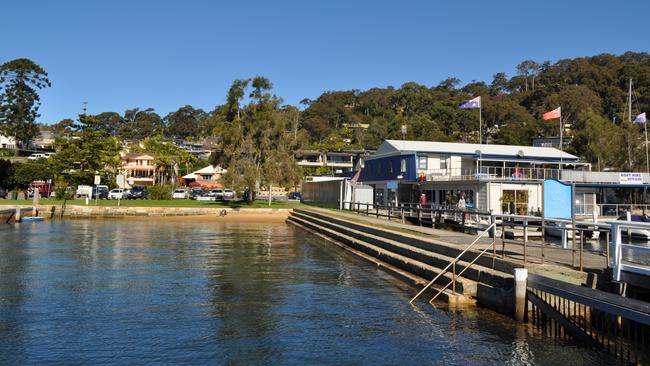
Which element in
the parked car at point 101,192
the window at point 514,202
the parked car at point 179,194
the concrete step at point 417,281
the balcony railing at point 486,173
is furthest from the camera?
the parked car at point 179,194

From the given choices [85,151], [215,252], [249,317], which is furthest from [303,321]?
[85,151]

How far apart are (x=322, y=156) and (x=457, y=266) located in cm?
9661

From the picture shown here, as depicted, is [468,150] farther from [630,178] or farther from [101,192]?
[101,192]

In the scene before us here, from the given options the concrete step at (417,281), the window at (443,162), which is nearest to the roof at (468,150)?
the window at (443,162)

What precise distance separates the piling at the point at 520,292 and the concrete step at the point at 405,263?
1.85 meters

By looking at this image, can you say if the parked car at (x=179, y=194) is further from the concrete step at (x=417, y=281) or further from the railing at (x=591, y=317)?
the railing at (x=591, y=317)

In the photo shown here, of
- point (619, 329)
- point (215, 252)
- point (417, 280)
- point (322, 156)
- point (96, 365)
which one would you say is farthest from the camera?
point (322, 156)

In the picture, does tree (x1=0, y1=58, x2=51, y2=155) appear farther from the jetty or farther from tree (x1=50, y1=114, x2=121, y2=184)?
the jetty

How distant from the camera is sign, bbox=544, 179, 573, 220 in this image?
17.2 metres

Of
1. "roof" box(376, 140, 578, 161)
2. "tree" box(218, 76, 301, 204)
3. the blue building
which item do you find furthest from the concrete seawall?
"roof" box(376, 140, 578, 161)

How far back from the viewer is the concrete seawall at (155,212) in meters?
48.2

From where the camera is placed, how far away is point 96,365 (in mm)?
8695

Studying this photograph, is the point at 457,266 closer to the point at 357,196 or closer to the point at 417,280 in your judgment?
the point at 417,280

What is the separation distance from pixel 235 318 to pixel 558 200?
11.8m
